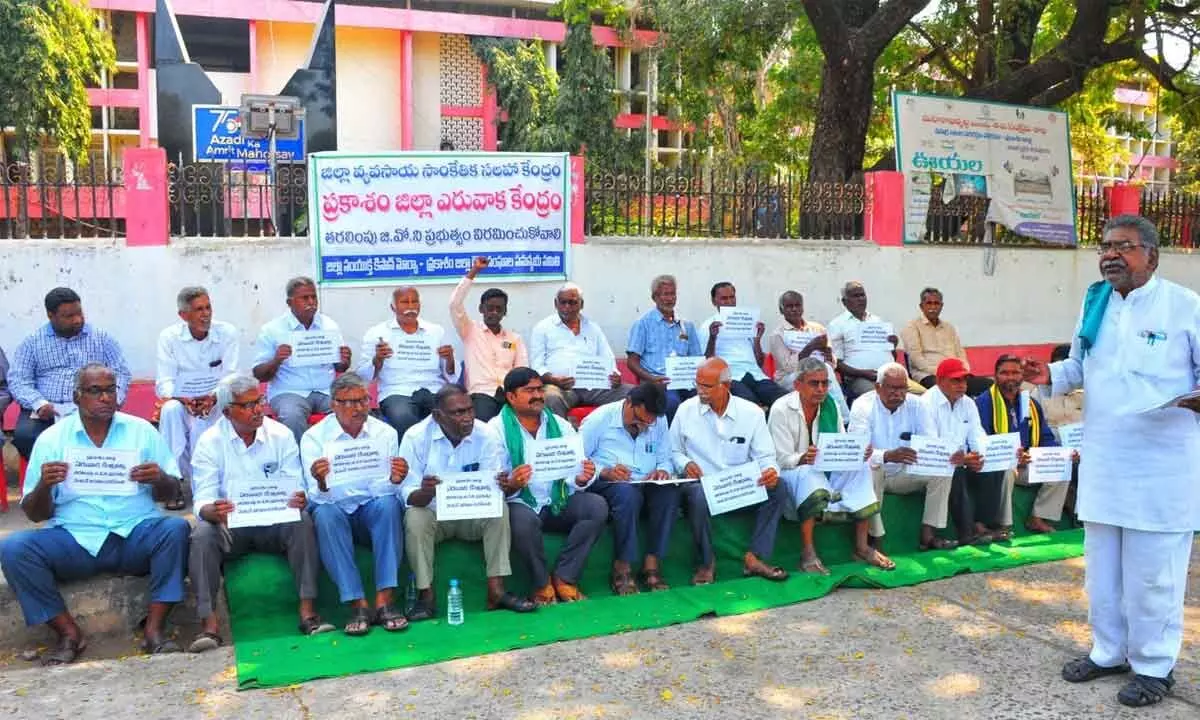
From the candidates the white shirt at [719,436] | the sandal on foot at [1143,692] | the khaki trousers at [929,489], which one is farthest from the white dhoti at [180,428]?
the sandal on foot at [1143,692]

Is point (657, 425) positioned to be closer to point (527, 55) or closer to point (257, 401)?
point (257, 401)

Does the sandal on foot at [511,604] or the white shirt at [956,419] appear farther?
the white shirt at [956,419]

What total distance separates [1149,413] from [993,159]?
7.42 metres

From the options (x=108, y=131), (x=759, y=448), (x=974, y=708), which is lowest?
(x=974, y=708)

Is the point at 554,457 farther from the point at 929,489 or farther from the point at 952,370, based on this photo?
the point at 952,370

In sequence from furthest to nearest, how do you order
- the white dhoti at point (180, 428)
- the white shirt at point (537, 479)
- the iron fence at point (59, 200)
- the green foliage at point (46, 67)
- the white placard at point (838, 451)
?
the green foliage at point (46, 67)
the iron fence at point (59, 200)
the white dhoti at point (180, 428)
the white placard at point (838, 451)
the white shirt at point (537, 479)

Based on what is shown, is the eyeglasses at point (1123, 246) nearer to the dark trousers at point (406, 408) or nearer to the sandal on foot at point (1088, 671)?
the sandal on foot at point (1088, 671)

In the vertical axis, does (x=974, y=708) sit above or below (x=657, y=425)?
below

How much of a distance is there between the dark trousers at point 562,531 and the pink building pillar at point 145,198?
3.98 m

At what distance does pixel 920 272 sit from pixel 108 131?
1522 cm

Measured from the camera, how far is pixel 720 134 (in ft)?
74.4

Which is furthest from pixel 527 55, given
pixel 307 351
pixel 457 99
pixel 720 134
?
pixel 307 351

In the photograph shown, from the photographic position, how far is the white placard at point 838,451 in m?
6.01

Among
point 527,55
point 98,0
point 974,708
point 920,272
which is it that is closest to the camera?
point 974,708
